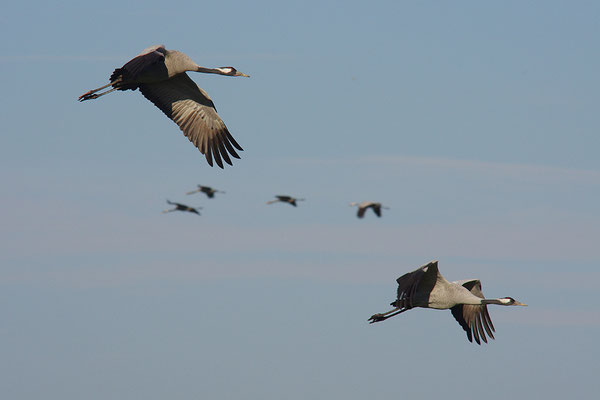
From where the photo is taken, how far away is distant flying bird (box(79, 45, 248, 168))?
64.3 feet

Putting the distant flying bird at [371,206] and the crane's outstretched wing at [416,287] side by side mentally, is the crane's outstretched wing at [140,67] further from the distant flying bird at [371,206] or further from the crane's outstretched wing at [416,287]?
the distant flying bird at [371,206]

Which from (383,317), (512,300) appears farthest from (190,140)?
(512,300)

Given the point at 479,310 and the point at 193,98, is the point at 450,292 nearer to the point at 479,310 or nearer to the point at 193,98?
the point at 479,310

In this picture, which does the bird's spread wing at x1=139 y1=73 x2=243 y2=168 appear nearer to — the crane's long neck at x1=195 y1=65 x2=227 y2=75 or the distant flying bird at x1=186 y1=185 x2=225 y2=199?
the crane's long neck at x1=195 y1=65 x2=227 y2=75

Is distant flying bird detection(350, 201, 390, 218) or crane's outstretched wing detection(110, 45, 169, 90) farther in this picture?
distant flying bird detection(350, 201, 390, 218)

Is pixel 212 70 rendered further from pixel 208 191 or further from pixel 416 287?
pixel 208 191

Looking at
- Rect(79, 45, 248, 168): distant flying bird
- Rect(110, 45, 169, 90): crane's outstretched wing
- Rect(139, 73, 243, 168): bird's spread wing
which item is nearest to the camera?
Rect(110, 45, 169, 90): crane's outstretched wing

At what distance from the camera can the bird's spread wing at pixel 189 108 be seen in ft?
66.2

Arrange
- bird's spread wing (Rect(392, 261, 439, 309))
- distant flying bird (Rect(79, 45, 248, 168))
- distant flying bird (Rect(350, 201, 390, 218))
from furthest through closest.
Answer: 1. distant flying bird (Rect(350, 201, 390, 218))
2. distant flying bird (Rect(79, 45, 248, 168))
3. bird's spread wing (Rect(392, 261, 439, 309))

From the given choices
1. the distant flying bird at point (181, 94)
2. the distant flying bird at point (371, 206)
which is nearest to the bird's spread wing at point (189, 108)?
the distant flying bird at point (181, 94)

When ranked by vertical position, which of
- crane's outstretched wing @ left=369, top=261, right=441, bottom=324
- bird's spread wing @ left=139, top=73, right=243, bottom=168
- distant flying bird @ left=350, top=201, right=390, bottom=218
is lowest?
crane's outstretched wing @ left=369, top=261, right=441, bottom=324

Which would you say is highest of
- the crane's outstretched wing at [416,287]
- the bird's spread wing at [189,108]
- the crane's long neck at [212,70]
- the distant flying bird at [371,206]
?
the distant flying bird at [371,206]

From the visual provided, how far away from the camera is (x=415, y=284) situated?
18.9 m

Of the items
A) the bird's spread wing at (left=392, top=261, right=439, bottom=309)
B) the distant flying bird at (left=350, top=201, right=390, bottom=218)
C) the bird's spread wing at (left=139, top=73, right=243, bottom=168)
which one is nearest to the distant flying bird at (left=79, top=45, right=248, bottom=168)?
the bird's spread wing at (left=139, top=73, right=243, bottom=168)
